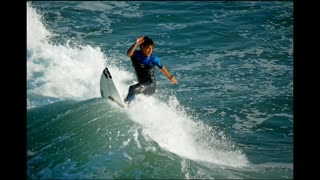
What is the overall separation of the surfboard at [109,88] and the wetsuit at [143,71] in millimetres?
189

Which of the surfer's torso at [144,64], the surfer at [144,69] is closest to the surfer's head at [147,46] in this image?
the surfer at [144,69]

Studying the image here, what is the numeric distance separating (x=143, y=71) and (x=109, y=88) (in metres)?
0.78

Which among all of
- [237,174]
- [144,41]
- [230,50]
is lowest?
[237,174]

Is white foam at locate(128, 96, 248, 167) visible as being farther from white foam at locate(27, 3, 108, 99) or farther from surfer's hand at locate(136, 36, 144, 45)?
white foam at locate(27, 3, 108, 99)

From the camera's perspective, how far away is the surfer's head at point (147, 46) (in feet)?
26.7

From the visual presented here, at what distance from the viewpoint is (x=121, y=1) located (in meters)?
20.8

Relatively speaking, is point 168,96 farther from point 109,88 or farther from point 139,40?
point 139,40

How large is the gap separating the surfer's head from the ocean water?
94 centimetres

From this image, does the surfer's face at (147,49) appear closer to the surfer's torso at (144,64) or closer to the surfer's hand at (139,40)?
the surfer's torso at (144,64)

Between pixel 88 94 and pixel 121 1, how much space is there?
11.4 meters
